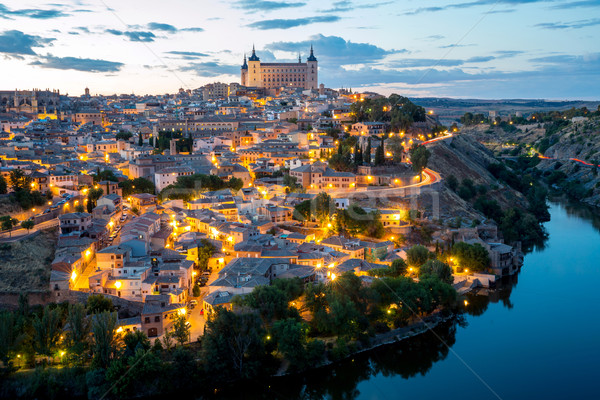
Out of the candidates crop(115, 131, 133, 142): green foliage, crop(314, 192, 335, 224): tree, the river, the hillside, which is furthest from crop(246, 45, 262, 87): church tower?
the river

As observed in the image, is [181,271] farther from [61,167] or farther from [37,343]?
[61,167]

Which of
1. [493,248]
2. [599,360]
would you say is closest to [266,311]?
[599,360]

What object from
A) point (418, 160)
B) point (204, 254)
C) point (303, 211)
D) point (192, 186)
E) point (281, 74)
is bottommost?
point (204, 254)

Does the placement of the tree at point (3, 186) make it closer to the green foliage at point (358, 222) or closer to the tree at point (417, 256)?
the green foliage at point (358, 222)

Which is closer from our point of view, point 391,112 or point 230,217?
point 230,217

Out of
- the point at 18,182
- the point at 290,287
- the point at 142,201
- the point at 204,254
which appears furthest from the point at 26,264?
the point at 290,287

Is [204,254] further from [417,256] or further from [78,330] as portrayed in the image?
[417,256]
